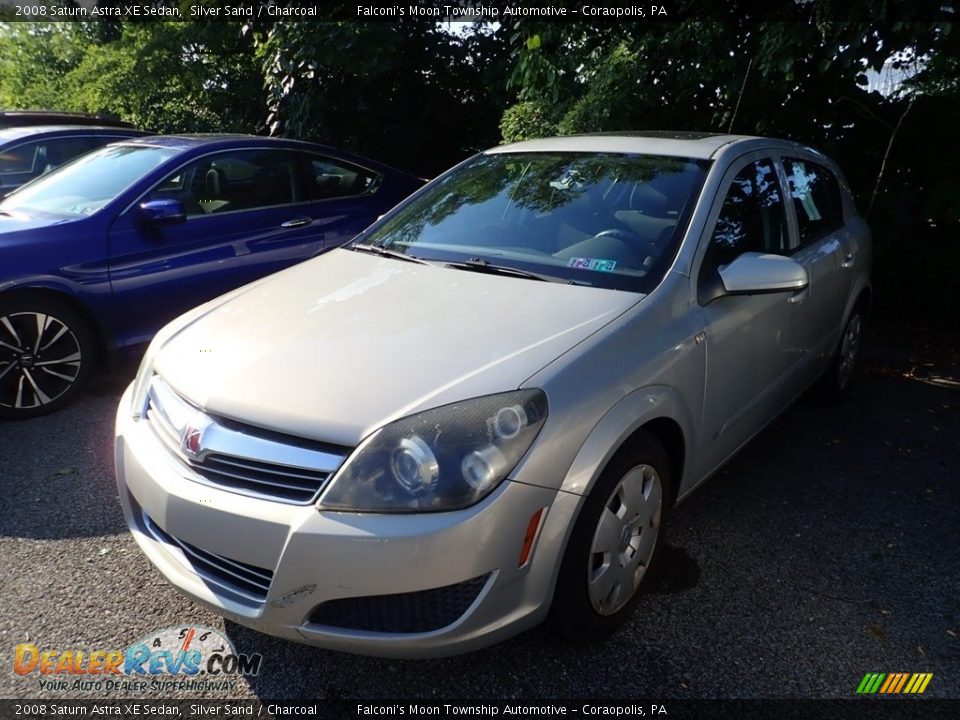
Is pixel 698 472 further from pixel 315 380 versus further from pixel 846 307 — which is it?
pixel 846 307

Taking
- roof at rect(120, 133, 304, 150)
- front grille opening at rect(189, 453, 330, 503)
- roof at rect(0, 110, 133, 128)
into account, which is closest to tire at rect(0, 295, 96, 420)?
roof at rect(120, 133, 304, 150)

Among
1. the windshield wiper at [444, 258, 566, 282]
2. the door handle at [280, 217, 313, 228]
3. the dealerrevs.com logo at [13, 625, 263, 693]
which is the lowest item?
the dealerrevs.com logo at [13, 625, 263, 693]

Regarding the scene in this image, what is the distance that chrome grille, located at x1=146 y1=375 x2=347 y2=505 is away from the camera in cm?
203

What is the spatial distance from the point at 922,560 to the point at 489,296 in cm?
205

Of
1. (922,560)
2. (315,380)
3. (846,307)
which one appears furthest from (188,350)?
(846,307)

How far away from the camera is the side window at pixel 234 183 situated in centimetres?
501

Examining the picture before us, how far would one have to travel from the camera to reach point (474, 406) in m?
2.08

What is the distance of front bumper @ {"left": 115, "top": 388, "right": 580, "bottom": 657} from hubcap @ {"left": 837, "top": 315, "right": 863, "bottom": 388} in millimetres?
3181

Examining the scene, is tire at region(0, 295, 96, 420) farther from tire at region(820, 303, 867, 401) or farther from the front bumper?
tire at region(820, 303, 867, 401)

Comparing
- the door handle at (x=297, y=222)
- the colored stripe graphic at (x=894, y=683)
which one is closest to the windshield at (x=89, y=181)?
the door handle at (x=297, y=222)

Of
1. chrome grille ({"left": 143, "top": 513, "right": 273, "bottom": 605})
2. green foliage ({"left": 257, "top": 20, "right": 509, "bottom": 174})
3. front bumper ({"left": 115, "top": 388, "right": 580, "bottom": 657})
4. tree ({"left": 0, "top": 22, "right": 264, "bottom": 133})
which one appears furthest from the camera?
tree ({"left": 0, "top": 22, "right": 264, "bottom": 133})

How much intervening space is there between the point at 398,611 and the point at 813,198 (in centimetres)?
329

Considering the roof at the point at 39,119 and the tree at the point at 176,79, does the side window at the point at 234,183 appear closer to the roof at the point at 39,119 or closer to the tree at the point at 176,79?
the roof at the point at 39,119

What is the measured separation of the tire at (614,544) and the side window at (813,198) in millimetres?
1862
